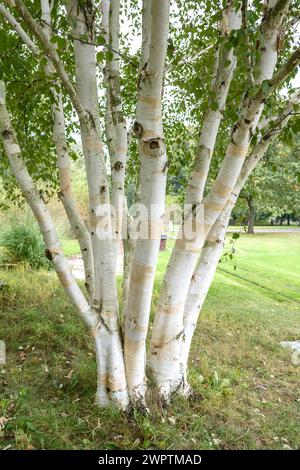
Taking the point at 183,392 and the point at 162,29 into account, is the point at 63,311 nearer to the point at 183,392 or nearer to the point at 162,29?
the point at 183,392

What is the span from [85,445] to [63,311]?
7.82 feet

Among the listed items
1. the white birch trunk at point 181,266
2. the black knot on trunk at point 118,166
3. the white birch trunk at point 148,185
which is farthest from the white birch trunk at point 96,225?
the black knot on trunk at point 118,166

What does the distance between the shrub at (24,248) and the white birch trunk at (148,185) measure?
4.86 metres

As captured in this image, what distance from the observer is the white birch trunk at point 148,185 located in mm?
1867

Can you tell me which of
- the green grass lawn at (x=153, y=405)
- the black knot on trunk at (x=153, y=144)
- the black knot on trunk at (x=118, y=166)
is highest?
the black knot on trunk at (x=118, y=166)

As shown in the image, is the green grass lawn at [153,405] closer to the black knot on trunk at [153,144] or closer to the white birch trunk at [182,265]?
the white birch trunk at [182,265]

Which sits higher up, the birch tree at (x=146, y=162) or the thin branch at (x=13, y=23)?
the thin branch at (x=13, y=23)

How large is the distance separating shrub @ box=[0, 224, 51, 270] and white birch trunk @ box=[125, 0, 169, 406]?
16.0ft

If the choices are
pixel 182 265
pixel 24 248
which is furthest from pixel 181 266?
pixel 24 248

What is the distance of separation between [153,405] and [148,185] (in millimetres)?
1760

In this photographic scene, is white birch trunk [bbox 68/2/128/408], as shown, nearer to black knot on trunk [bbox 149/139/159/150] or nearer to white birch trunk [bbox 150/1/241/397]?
white birch trunk [bbox 150/1/241/397]

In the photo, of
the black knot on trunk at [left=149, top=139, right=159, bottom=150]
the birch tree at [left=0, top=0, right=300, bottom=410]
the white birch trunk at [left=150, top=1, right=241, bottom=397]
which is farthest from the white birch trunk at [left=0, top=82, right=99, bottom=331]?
the black knot on trunk at [left=149, top=139, right=159, bottom=150]

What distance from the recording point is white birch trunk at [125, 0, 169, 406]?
187 cm
